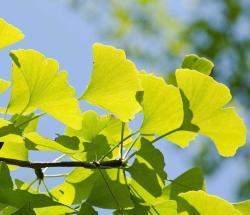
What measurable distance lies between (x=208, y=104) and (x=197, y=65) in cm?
5

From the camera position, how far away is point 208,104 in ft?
1.73

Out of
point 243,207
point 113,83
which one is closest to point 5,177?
point 113,83

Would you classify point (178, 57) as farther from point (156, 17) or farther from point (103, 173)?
point (103, 173)

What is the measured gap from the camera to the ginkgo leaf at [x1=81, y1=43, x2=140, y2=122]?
492 mm

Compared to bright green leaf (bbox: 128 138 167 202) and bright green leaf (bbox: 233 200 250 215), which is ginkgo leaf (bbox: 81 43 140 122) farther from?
bright green leaf (bbox: 233 200 250 215)

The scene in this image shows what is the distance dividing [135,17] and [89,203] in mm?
3960

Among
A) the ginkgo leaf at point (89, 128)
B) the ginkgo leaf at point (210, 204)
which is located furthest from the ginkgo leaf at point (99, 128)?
the ginkgo leaf at point (210, 204)

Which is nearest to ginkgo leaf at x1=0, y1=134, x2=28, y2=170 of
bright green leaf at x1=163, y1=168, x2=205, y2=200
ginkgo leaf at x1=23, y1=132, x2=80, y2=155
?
ginkgo leaf at x1=23, y1=132, x2=80, y2=155

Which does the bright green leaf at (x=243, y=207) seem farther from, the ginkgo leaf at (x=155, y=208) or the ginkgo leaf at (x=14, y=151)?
the ginkgo leaf at (x=14, y=151)

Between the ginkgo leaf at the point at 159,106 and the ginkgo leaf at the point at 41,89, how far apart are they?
70mm

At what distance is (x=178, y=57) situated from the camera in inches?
169

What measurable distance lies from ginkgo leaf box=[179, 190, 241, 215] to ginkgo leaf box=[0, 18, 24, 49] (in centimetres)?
21

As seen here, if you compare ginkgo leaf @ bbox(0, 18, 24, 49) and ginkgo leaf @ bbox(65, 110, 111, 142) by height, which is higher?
ginkgo leaf @ bbox(0, 18, 24, 49)

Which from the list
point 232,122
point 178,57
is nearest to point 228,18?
point 178,57
